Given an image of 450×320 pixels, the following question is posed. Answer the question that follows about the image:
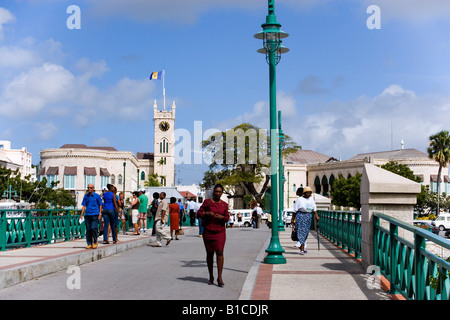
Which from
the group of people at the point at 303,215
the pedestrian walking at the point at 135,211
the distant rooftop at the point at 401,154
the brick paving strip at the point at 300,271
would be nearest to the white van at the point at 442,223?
the pedestrian walking at the point at 135,211

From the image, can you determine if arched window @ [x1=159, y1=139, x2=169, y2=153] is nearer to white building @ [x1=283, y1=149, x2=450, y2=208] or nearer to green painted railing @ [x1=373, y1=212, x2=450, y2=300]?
white building @ [x1=283, y1=149, x2=450, y2=208]

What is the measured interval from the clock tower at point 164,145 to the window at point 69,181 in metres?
32.4

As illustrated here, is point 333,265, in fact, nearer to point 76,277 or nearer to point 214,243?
point 214,243

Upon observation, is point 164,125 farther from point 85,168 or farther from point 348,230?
point 348,230

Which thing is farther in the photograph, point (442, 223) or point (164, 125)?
point (164, 125)

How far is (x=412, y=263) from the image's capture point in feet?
21.6

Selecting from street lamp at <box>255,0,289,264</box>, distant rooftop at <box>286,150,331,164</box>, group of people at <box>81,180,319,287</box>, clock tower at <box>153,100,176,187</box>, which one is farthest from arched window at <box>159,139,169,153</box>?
street lamp at <box>255,0,289,264</box>

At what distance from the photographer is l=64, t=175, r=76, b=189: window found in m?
105

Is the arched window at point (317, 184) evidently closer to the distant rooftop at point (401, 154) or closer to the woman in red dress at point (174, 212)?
the distant rooftop at point (401, 154)

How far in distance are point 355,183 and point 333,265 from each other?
80.2m

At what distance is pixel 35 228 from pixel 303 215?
7.35m

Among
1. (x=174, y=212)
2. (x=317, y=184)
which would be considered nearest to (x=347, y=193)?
(x=317, y=184)

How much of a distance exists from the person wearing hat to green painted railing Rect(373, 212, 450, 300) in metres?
5.18
